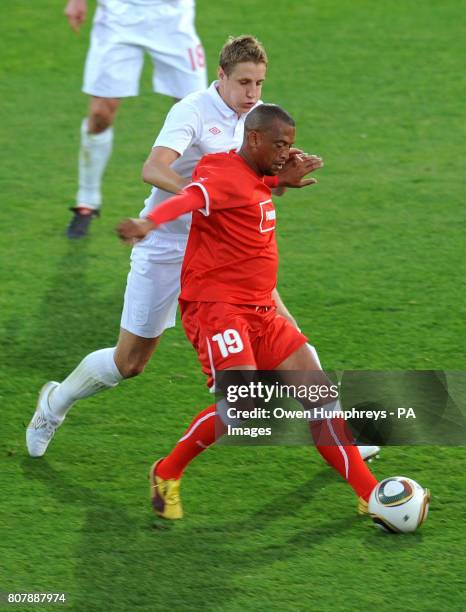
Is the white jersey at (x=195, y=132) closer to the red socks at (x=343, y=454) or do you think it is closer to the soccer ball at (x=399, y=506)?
the red socks at (x=343, y=454)

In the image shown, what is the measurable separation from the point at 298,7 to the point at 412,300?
Answer: 641 centimetres

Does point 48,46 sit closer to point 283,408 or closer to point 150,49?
point 150,49

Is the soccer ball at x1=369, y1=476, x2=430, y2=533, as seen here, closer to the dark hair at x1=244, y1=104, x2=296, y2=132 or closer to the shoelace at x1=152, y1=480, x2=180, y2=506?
the shoelace at x1=152, y1=480, x2=180, y2=506

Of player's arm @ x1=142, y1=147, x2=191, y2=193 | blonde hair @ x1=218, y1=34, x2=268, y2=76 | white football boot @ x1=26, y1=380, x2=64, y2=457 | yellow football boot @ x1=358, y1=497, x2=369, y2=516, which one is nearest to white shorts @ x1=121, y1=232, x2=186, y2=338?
player's arm @ x1=142, y1=147, x2=191, y2=193

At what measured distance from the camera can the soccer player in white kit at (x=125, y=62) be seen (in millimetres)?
8336

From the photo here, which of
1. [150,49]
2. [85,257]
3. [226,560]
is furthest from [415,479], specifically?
[150,49]

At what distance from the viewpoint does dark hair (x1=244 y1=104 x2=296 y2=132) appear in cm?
502

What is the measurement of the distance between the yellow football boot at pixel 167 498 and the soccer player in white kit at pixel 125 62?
3.46 meters

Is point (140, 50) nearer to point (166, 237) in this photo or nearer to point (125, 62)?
point (125, 62)

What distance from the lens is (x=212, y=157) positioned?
5.21 meters

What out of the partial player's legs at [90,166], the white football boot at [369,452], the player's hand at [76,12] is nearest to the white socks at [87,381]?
the white football boot at [369,452]

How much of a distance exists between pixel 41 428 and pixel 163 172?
1.32m

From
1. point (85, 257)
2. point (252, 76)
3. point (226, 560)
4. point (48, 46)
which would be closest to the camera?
point (226, 560)

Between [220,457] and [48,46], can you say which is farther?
[48,46]
